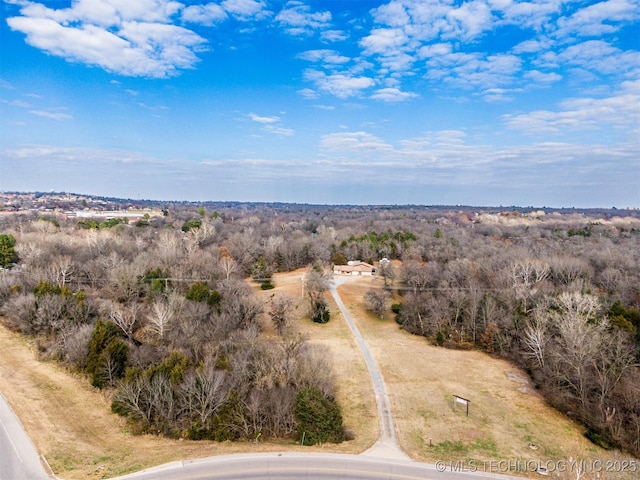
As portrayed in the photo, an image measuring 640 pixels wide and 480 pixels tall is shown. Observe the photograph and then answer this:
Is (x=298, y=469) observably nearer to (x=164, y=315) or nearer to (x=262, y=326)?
(x=164, y=315)

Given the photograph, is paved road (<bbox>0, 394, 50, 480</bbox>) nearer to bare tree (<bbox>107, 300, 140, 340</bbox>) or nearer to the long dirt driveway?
bare tree (<bbox>107, 300, 140, 340</bbox>)

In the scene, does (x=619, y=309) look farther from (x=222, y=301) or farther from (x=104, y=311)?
(x=104, y=311)

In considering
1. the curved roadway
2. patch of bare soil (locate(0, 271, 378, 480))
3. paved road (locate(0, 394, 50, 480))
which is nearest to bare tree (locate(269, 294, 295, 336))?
patch of bare soil (locate(0, 271, 378, 480))

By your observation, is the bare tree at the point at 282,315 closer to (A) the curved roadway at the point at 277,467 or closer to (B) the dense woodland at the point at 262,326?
(B) the dense woodland at the point at 262,326

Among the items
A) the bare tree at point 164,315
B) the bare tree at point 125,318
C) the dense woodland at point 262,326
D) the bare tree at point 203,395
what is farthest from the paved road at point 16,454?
the bare tree at point 164,315

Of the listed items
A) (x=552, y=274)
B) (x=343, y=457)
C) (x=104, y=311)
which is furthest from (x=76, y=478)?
(x=552, y=274)
